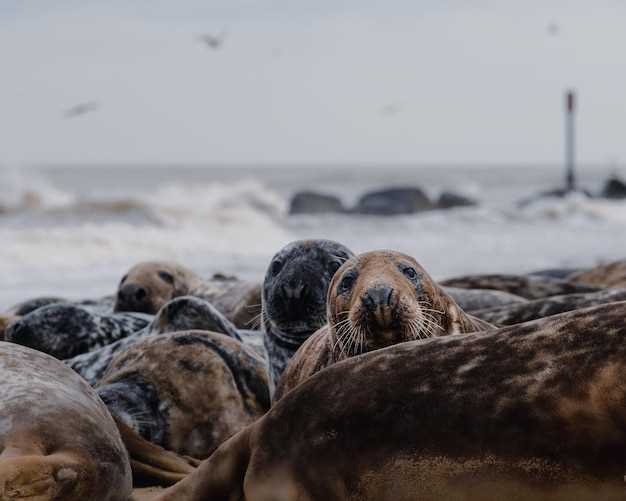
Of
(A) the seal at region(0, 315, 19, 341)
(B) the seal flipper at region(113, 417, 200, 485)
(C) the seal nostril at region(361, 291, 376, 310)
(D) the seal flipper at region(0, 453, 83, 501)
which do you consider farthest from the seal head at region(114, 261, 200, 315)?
(D) the seal flipper at region(0, 453, 83, 501)

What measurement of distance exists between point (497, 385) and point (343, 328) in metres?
1.41

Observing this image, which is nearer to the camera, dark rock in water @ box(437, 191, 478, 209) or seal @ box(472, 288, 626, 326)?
seal @ box(472, 288, 626, 326)

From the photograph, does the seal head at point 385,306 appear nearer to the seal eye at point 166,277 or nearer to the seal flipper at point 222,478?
the seal flipper at point 222,478

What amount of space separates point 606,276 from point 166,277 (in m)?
3.56

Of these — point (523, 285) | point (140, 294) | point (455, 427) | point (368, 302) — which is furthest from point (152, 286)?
point (455, 427)

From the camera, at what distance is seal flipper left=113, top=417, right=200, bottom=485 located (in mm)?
4512

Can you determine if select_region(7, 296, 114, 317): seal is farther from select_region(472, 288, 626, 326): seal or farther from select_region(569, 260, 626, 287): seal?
select_region(569, 260, 626, 287): seal

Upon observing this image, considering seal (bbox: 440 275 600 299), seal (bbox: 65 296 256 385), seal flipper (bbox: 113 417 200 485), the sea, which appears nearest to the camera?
seal flipper (bbox: 113 417 200 485)

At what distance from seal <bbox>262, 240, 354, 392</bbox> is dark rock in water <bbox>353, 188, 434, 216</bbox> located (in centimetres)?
2946

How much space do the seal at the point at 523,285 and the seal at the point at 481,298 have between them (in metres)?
0.31

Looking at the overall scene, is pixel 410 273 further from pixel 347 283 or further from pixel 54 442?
pixel 54 442

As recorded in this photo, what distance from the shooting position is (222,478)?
351 centimetres

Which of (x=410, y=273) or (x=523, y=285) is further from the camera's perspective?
(x=523, y=285)

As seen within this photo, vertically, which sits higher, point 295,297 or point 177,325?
point 295,297
